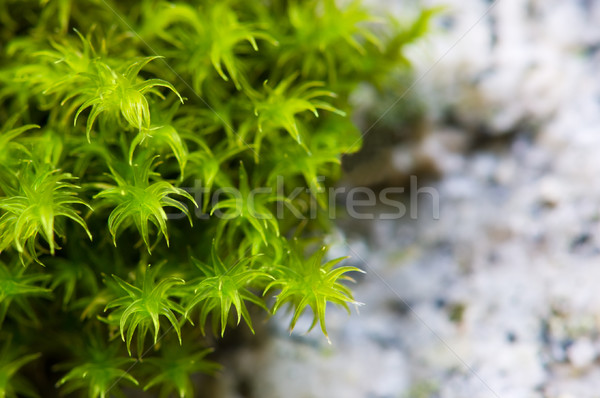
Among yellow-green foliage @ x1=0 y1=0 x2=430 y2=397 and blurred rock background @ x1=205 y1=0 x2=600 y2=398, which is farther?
blurred rock background @ x1=205 y1=0 x2=600 y2=398

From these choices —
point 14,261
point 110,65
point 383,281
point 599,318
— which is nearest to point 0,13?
point 110,65

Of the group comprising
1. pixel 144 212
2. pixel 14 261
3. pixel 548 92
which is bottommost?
pixel 14 261

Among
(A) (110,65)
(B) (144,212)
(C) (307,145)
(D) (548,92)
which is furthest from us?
(D) (548,92)

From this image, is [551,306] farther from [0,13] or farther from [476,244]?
[0,13]

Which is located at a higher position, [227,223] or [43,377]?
[227,223]

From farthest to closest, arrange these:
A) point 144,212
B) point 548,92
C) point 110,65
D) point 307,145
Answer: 1. point 548,92
2. point 307,145
3. point 110,65
4. point 144,212

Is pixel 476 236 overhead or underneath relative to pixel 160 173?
overhead

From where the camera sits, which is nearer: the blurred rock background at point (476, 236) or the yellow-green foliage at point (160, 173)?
the yellow-green foliage at point (160, 173)

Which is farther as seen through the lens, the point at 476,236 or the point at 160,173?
the point at 476,236
